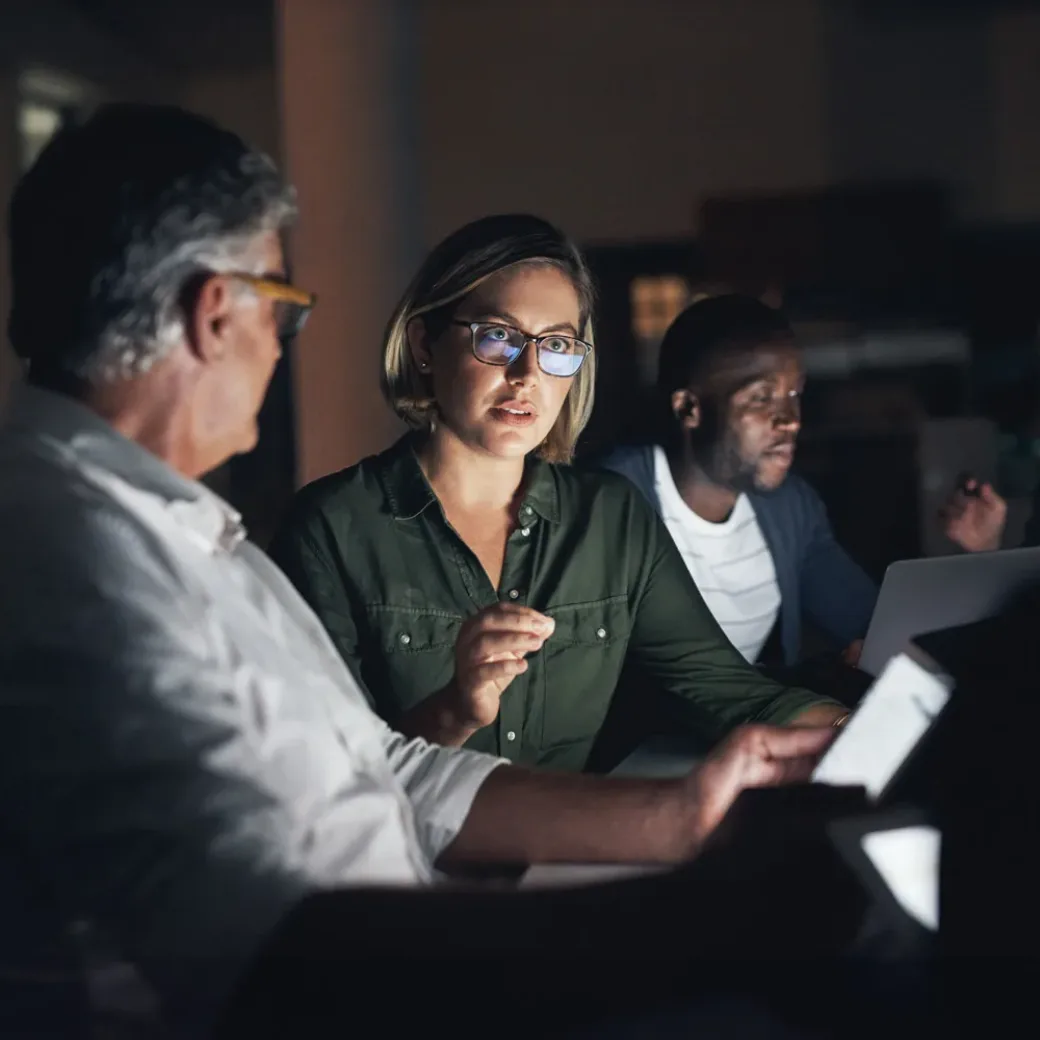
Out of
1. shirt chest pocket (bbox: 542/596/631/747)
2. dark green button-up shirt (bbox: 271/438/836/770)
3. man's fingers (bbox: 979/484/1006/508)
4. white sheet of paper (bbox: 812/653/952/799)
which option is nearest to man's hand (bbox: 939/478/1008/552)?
man's fingers (bbox: 979/484/1006/508)

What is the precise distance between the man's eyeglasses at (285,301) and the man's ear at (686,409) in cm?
83

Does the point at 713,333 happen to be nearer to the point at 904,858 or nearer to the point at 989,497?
the point at 989,497

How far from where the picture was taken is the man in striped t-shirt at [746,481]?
149 centimetres

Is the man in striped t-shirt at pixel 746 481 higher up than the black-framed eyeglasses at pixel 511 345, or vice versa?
the black-framed eyeglasses at pixel 511 345

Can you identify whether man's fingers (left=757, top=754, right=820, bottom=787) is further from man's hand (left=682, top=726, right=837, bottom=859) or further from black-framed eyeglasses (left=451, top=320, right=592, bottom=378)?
black-framed eyeglasses (left=451, top=320, right=592, bottom=378)

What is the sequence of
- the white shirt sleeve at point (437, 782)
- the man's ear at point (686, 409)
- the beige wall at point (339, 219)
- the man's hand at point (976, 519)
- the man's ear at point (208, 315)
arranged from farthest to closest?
the man's hand at point (976, 519), the man's ear at point (686, 409), the beige wall at point (339, 219), the white shirt sleeve at point (437, 782), the man's ear at point (208, 315)

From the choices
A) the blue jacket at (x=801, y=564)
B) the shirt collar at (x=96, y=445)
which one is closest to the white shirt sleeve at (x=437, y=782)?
the shirt collar at (x=96, y=445)

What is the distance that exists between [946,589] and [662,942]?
516 millimetres

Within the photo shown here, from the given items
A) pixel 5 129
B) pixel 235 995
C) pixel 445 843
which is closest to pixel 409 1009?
pixel 235 995

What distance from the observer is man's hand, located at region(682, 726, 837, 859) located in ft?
3.20

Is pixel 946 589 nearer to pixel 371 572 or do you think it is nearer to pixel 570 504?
pixel 570 504

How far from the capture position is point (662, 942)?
67 centimetres

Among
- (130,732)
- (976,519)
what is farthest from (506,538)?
(976,519)

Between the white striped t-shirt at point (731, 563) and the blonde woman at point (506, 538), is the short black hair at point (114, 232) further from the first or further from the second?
the white striped t-shirt at point (731, 563)
